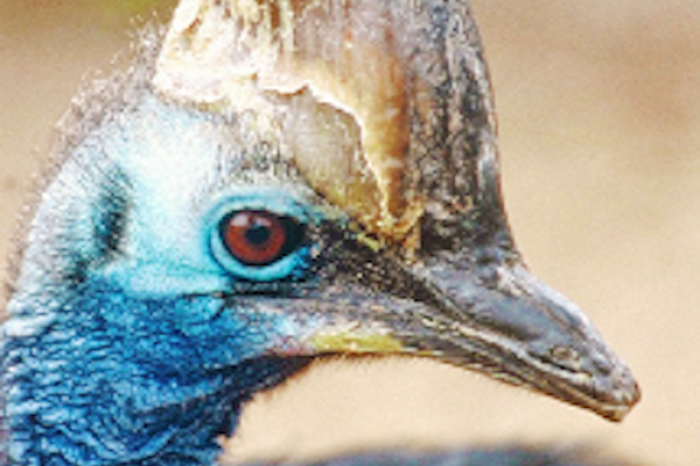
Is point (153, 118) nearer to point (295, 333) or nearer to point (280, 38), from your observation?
point (280, 38)

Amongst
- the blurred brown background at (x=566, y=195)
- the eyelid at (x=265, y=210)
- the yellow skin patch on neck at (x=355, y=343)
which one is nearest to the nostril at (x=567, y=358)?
the yellow skin patch on neck at (x=355, y=343)

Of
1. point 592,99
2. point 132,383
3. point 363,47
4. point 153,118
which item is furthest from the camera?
point 592,99

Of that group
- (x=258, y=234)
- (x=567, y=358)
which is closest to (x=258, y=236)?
(x=258, y=234)

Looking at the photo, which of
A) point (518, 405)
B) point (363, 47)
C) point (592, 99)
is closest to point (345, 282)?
point (363, 47)

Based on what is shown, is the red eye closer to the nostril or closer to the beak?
the beak

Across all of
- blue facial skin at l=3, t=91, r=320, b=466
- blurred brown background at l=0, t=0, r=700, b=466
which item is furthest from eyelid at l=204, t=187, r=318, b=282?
blurred brown background at l=0, t=0, r=700, b=466
